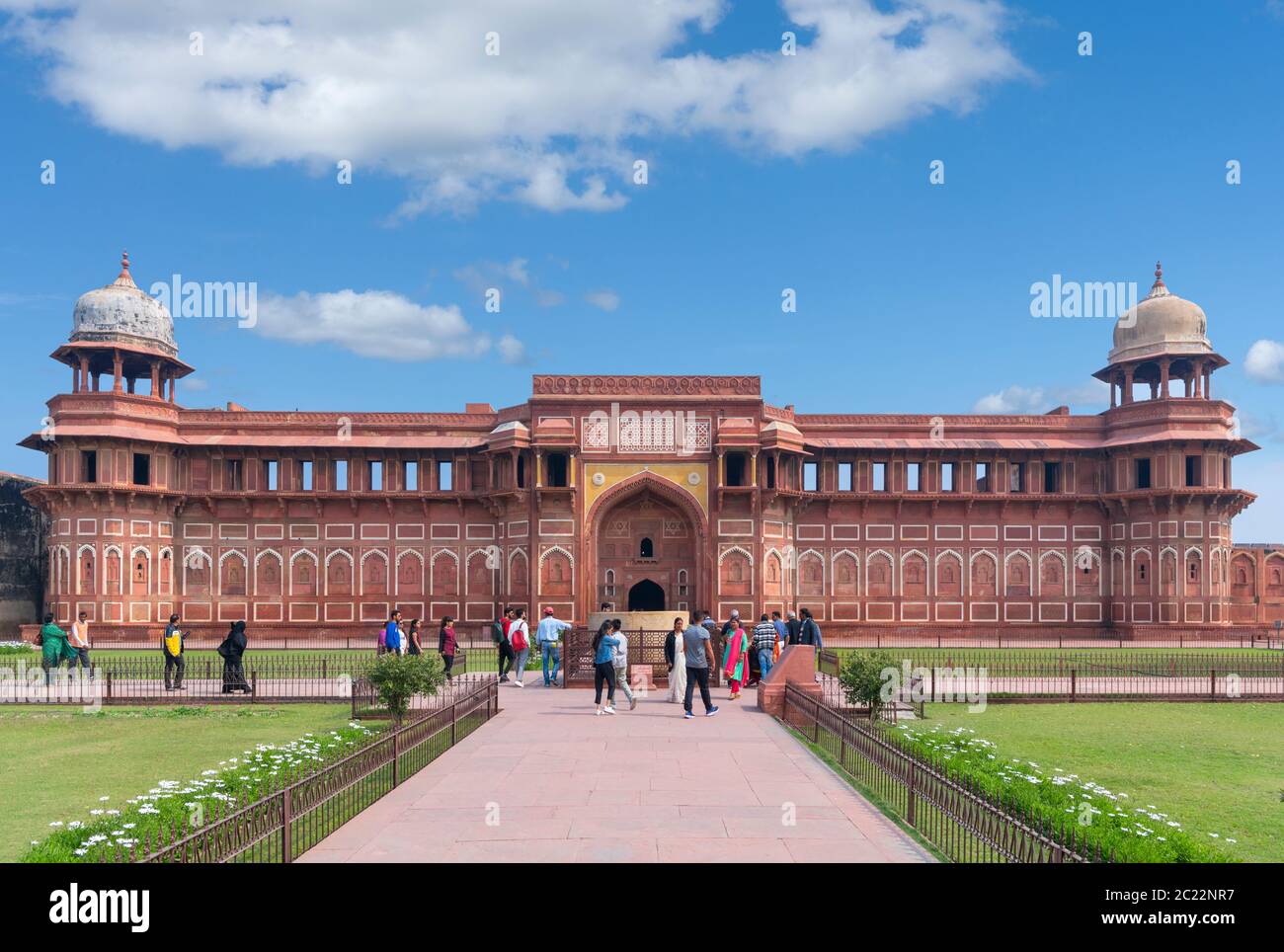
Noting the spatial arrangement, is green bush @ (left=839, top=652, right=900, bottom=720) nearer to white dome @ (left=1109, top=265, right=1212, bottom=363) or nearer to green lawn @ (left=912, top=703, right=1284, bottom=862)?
green lawn @ (left=912, top=703, right=1284, bottom=862)

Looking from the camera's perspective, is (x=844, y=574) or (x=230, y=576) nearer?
(x=230, y=576)

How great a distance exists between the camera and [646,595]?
35.6 meters

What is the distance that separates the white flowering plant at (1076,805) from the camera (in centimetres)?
595

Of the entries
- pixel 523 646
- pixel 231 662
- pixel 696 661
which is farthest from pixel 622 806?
pixel 231 662

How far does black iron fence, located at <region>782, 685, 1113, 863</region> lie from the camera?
589cm

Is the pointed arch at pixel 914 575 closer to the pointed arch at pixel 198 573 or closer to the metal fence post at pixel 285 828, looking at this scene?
the pointed arch at pixel 198 573

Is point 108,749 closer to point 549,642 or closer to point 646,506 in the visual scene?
point 549,642

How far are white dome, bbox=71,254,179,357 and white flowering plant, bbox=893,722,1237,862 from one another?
32.1m

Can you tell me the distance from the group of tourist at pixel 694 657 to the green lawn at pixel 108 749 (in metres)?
3.79

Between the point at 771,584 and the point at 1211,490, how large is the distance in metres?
15.3

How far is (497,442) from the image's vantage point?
111ft

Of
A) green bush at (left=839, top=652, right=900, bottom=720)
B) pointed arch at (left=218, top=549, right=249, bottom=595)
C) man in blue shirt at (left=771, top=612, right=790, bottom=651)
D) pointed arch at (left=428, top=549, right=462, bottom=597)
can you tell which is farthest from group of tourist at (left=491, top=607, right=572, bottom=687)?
pointed arch at (left=218, top=549, right=249, bottom=595)

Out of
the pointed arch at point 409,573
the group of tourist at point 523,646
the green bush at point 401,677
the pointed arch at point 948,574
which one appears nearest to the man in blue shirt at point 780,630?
the group of tourist at point 523,646

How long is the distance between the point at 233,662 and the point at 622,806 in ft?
36.6
